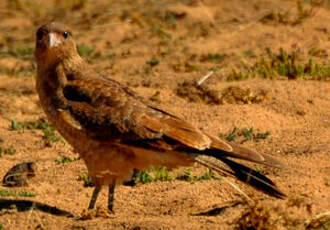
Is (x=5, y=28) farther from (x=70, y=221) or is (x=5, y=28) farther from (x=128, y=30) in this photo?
(x=70, y=221)

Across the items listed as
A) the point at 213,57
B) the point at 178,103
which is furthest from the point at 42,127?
the point at 213,57

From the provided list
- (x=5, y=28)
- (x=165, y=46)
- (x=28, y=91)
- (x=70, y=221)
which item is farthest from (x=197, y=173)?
(x=5, y=28)

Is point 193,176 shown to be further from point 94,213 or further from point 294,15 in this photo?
point 294,15

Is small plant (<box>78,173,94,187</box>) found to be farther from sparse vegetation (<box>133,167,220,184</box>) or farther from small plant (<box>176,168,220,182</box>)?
small plant (<box>176,168,220,182</box>)

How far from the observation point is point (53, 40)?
5.95 meters

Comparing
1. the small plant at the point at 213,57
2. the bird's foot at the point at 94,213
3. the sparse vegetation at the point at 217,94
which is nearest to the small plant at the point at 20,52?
the small plant at the point at 213,57

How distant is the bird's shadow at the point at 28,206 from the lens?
17.5ft

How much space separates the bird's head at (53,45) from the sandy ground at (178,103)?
1091 mm

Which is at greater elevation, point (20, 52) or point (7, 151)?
point (20, 52)

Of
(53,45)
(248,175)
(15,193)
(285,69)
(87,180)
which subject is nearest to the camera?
(248,175)

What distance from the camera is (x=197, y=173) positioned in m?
6.09

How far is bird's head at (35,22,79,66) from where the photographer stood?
5.90 m

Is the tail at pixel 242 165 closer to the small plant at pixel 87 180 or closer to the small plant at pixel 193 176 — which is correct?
the small plant at pixel 193 176

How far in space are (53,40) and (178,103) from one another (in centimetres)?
217
